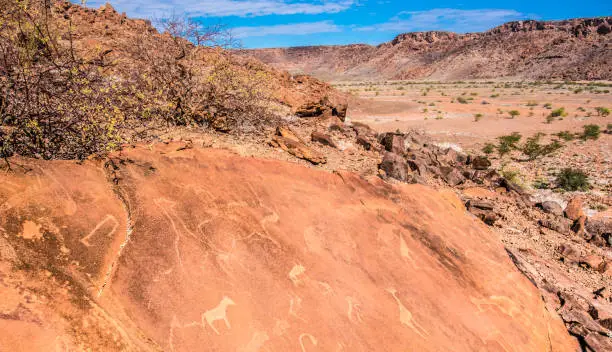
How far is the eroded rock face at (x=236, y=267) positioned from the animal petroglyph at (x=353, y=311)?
0.02 m

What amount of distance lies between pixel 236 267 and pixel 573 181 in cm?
1325

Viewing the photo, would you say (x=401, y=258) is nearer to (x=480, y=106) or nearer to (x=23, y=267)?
(x=23, y=267)

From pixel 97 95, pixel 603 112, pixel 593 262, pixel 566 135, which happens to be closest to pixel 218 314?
pixel 97 95

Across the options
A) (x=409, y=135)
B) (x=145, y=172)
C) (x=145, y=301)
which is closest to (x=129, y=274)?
(x=145, y=301)

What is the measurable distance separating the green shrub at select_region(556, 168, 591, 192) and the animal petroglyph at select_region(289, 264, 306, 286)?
40.3 feet

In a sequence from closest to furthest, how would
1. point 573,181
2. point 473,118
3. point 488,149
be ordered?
point 573,181, point 488,149, point 473,118

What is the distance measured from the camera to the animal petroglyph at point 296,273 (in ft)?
10.9

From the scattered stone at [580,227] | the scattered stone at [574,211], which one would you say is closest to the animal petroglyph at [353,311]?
the scattered stone at [580,227]

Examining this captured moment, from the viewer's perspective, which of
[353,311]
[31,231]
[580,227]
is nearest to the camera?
[31,231]

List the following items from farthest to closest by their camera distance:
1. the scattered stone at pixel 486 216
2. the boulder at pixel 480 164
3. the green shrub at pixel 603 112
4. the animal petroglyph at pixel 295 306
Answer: the green shrub at pixel 603 112 < the boulder at pixel 480 164 < the scattered stone at pixel 486 216 < the animal petroglyph at pixel 295 306

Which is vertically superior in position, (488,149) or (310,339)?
(310,339)

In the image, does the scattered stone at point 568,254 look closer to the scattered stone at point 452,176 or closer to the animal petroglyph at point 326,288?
the scattered stone at point 452,176

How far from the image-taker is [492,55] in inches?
3324

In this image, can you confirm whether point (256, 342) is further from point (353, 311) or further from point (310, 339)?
point (353, 311)
